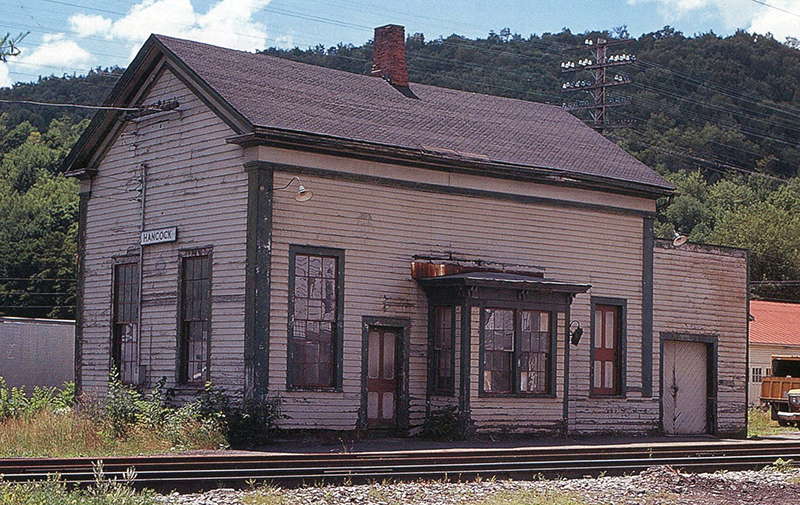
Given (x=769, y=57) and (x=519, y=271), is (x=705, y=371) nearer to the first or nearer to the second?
(x=519, y=271)

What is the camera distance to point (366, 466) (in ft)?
48.0

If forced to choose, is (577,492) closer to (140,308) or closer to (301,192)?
(301,192)

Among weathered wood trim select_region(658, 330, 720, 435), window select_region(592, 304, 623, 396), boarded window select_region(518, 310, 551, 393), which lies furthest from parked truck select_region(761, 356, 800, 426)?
boarded window select_region(518, 310, 551, 393)

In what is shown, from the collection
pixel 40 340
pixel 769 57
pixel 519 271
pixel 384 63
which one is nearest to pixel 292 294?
pixel 519 271

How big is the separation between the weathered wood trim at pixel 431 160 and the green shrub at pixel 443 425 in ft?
15.7

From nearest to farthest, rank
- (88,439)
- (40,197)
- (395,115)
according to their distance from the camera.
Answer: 1. (88,439)
2. (395,115)
3. (40,197)

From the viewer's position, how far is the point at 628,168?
2670 centimetres

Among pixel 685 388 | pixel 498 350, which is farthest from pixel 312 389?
pixel 685 388

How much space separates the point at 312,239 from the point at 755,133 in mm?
85745

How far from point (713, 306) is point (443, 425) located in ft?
29.3

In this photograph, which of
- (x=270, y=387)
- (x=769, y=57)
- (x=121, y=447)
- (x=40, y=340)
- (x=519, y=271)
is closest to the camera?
(x=121, y=447)

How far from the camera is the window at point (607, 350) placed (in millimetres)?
25250

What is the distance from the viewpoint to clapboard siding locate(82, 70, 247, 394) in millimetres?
20891

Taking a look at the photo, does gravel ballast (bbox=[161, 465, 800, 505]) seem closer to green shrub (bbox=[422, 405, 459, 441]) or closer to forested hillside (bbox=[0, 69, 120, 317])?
green shrub (bbox=[422, 405, 459, 441])
